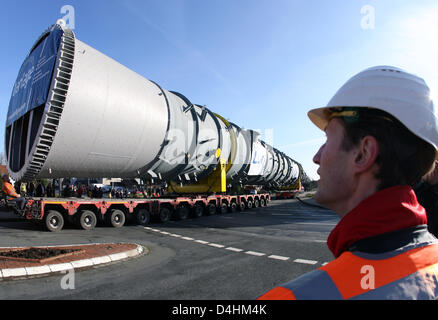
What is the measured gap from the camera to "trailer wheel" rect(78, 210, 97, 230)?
31.9 feet

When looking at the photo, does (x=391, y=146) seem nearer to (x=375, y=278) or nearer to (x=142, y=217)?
(x=375, y=278)

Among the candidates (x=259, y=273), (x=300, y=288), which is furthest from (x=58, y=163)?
(x=300, y=288)

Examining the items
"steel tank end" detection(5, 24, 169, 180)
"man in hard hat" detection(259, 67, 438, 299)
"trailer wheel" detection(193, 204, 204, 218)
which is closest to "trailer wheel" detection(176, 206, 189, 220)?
"trailer wheel" detection(193, 204, 204, 218)

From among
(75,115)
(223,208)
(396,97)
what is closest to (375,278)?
(396,97)

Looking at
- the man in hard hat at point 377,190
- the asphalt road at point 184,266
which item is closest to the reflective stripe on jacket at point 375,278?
the man in hard hat at point 377,190

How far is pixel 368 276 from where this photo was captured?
818 mm

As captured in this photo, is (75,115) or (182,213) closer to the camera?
(75,115)

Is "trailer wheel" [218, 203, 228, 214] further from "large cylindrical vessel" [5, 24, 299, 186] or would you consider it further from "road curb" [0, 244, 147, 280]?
"road curb" [0, 244, 147, 280]

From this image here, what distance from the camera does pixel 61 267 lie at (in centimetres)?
472

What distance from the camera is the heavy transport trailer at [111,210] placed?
906 cm

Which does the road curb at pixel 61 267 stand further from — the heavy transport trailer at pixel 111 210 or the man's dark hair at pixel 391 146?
the man's dark hair at pixel 391 146

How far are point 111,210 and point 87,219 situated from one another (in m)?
0.98

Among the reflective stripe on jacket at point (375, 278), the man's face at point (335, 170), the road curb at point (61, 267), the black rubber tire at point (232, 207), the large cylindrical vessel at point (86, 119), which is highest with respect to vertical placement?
the large cylindrical vessel at point (86, 119)

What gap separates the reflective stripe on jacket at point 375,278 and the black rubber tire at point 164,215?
12012mm
